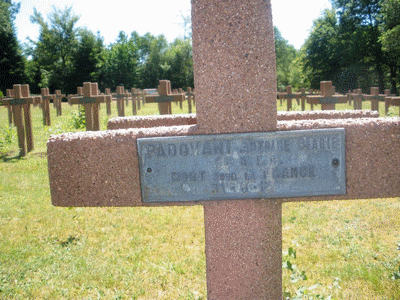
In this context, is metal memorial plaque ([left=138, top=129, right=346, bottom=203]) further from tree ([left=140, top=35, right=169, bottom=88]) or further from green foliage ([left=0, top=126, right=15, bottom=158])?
tree ([left=140, top=35, right=169, bottom=88])

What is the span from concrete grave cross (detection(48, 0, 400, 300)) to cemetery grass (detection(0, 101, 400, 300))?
707 mm

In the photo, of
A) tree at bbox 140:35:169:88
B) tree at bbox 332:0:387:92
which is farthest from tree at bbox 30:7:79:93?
tree at bbox 332:0:387:92

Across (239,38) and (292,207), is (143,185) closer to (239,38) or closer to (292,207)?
(239,38)

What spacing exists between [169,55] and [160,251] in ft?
188

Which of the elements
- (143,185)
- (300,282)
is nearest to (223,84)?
(143,185)

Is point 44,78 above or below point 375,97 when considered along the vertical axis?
above

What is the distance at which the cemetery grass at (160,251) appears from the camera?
10.6 feet

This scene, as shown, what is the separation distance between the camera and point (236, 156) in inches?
75.7

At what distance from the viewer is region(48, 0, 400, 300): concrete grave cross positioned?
1908 millimetres

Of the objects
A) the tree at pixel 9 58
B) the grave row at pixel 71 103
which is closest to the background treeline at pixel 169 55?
the tree at pixel 9 58

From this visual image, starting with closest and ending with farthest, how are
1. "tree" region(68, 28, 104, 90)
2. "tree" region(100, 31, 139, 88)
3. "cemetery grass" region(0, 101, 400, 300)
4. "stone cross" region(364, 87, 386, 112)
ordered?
1. "cemetery grass" region(0, 101, 400, 300)
2. "stone cross" region(364, 87, 386, 112)
3. "tree" region(68, 28, 104, 90)
4. "tree" region(100, 31, 139, 88)

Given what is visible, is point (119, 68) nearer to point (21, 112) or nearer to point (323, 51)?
point (323, 51)

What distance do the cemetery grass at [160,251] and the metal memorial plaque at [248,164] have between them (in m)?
0.89

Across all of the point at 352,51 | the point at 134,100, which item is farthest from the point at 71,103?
the point at 352,51
